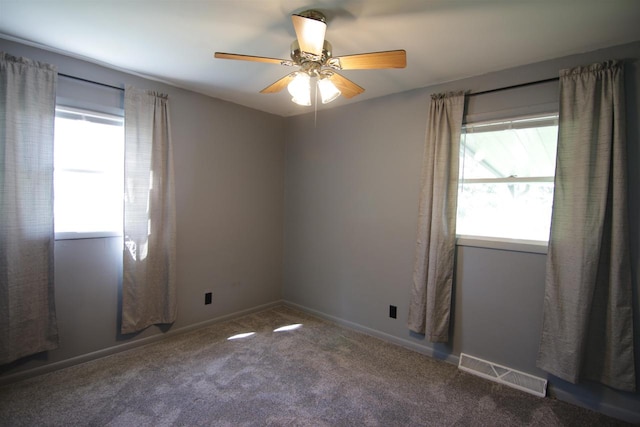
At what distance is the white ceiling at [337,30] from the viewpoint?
1.68 meters

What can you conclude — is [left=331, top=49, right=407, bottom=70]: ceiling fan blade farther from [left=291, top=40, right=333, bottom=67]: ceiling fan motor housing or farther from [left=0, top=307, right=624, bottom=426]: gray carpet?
[left=0, top=307, right=624, bottom=426]: gray carpet

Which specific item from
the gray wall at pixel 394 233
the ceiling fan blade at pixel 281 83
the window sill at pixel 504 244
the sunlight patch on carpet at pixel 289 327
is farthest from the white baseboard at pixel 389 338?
the ceiling fan blade at pixel 281 83

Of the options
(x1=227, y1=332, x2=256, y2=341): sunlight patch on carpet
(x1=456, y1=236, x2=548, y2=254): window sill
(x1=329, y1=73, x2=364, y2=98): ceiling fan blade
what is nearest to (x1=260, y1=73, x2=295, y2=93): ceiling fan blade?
(x1=329, y1=73, x2=364, y2=98): ceiling fan blade

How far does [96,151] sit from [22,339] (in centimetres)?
147

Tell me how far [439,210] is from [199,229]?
2334 millimetres

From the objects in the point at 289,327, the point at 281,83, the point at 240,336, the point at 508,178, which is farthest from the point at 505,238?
the point at 240,336

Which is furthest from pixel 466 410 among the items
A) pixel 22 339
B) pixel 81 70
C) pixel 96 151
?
→ pixel 81 70

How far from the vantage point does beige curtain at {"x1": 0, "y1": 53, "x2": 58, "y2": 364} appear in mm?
2092

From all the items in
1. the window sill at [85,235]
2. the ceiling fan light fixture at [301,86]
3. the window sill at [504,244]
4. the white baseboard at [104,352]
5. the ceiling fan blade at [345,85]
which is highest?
the ceiling fan blade at [345,85]

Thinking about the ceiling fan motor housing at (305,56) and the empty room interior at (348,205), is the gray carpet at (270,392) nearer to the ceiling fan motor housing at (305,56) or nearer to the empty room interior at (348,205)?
the empty room interior at (348,205)

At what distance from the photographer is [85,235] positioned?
249 cm

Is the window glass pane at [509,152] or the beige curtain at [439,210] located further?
the beige curtain at [439,210]

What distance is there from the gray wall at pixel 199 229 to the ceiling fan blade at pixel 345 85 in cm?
172

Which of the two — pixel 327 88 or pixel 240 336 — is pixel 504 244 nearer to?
pixel 327 88
